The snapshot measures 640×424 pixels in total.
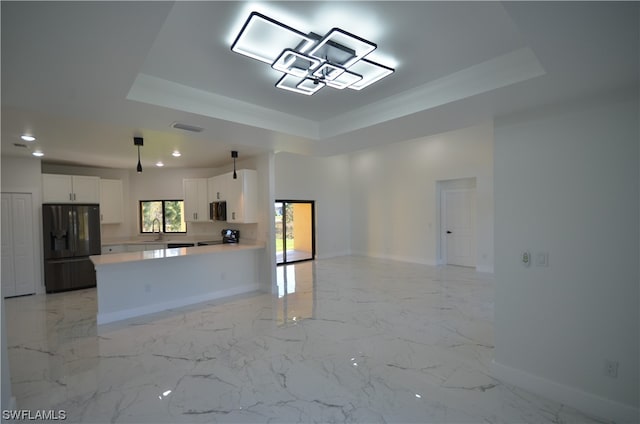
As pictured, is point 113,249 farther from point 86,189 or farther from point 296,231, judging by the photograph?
point 296,231

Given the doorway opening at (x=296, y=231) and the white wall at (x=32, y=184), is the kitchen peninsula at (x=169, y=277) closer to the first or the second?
the white wall at (x=32, y=184)

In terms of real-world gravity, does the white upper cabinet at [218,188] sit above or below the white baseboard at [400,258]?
above

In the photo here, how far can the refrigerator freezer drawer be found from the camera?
5.61 metres

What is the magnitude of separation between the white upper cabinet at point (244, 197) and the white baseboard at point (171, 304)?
124 centimetres

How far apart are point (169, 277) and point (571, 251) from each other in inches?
196

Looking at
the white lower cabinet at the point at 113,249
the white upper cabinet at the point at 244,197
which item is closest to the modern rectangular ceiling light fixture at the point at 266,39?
the white upper cabinet at the point at 244,197

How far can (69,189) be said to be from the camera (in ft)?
19.5

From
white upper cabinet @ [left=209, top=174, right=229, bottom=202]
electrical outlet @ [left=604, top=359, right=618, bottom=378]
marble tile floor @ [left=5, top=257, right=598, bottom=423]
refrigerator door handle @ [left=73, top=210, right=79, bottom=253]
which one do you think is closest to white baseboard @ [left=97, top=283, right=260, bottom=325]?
marble tile floor @ [left=5, top=257, right=598, bottom=423]

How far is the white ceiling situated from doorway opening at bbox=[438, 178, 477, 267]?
4380 mm

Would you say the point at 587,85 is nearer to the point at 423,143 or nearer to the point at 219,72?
the point at 219,72

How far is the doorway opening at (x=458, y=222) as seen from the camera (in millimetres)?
7168

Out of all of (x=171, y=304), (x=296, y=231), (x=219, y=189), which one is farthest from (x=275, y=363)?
(x=296, y=231)

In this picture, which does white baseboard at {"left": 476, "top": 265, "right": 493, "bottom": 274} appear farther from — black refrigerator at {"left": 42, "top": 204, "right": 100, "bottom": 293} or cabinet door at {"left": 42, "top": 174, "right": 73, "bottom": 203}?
cabinet door at {"left": 42, "top": 174, "right": 73, "bottom": 203}

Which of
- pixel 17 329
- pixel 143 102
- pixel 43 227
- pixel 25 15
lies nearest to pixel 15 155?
pixel 43 227
